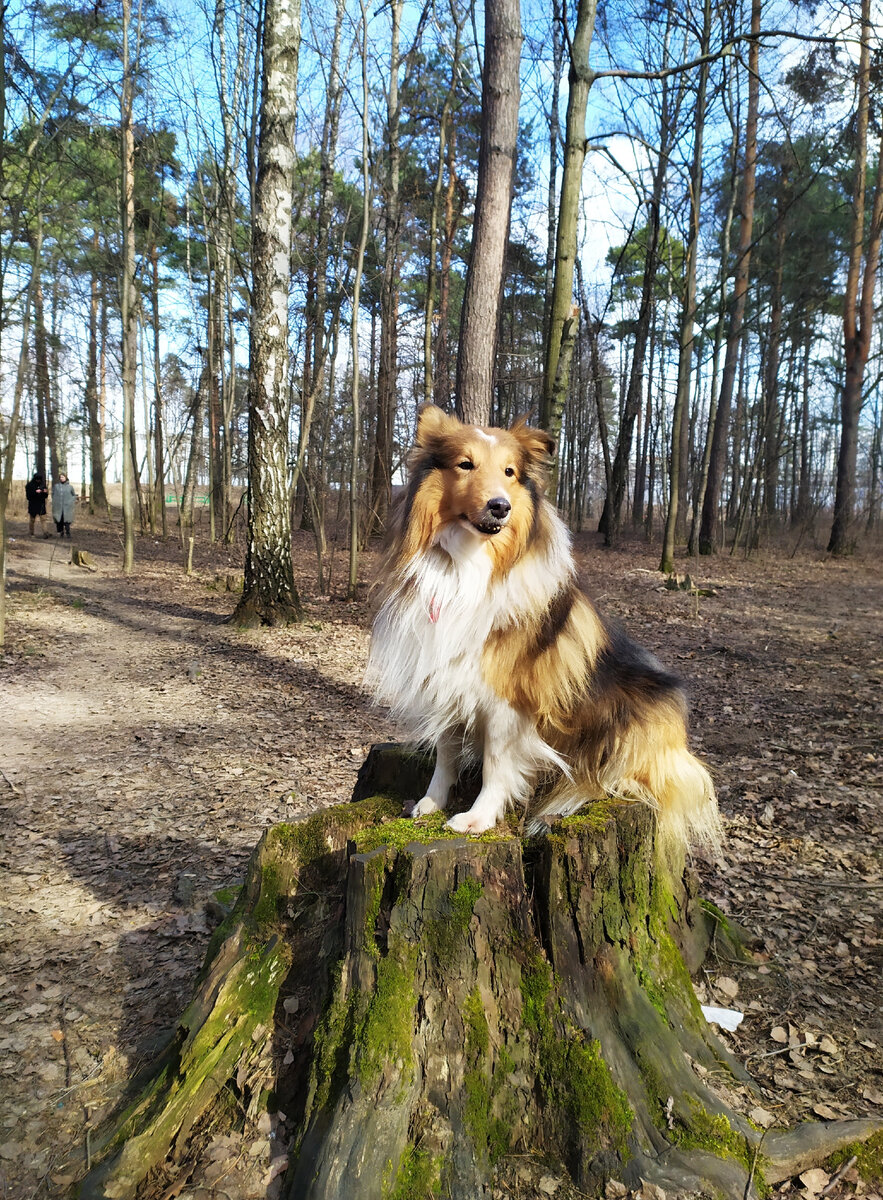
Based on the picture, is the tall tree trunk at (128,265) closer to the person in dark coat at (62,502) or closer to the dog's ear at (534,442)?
the person in dark coat at (62,502)

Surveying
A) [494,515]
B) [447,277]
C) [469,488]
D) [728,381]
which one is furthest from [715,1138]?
[447,277]

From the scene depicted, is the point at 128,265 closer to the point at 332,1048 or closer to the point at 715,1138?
the point at 332,1048

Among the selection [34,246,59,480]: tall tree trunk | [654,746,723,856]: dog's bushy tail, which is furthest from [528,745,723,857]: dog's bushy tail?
[34,246,59,480]: tall tree trunk

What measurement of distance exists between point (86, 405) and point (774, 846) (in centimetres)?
2705

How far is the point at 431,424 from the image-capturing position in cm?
295

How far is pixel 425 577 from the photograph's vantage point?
2.78 meters

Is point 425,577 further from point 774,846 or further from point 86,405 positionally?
point 86,405

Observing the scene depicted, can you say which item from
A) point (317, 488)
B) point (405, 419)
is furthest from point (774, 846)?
point (405, 419)

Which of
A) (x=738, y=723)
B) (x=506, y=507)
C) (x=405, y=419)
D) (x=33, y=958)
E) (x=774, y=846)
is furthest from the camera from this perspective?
(x=405, y=419)

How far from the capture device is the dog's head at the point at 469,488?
2.70 metres

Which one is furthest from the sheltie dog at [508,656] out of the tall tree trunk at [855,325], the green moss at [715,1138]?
the tall tree trunk at [855,325]

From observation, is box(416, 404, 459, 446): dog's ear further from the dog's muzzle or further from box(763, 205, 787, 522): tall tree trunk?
box(763, 205, 787, 522): tall tree trunk

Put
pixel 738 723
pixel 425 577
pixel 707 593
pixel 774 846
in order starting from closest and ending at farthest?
1. pixel 425 577
2. pixel 774 846
3. pixel 738 723
4. pixel 707 593

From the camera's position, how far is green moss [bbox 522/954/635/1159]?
2059mm
